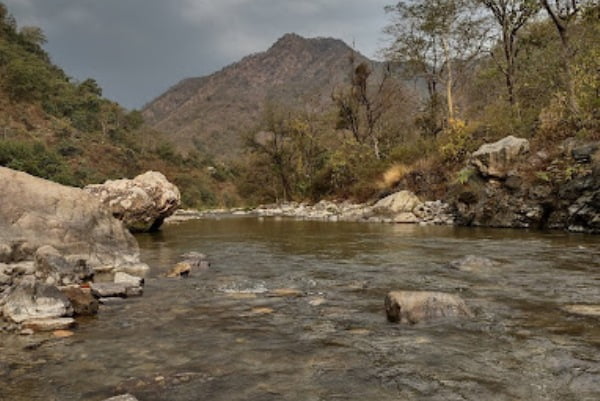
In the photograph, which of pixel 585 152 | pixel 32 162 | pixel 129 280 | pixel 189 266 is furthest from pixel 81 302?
pixel 32 162

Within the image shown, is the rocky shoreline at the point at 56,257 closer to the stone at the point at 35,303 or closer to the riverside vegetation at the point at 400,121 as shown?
the stone at the point at 35,303

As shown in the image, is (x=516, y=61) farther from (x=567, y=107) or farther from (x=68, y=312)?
(x=68, y=312)

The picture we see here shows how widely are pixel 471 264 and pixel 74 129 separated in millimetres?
60580

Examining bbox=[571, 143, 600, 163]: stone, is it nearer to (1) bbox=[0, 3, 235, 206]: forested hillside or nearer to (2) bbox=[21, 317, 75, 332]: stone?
(2) bbox=[21, 317, 75, 332]: stone

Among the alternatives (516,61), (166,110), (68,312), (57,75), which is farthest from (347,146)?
(166,110)

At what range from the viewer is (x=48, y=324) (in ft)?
14.1

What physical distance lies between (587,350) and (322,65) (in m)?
192

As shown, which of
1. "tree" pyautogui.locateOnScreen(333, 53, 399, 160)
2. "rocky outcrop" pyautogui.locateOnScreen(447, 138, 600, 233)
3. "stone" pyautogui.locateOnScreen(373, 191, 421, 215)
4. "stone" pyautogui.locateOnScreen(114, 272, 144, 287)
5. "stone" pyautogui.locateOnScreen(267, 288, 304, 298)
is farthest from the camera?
"tree" pyautogui.locateOnScreen(333, 53, 399, 160)

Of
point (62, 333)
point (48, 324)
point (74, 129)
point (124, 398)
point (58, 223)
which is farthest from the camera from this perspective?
point (74, 129)

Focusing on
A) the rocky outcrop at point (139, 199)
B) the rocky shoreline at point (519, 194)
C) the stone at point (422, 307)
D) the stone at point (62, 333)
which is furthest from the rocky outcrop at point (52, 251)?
the rocky shoreline at point (519, 194)

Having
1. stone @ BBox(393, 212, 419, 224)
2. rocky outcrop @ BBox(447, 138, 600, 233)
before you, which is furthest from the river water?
stone @ BBox(393, 212, 419, 224)

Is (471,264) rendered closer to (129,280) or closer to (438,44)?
(129,280)

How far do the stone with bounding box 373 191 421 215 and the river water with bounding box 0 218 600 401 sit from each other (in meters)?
13.0

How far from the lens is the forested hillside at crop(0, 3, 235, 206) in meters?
50.0
